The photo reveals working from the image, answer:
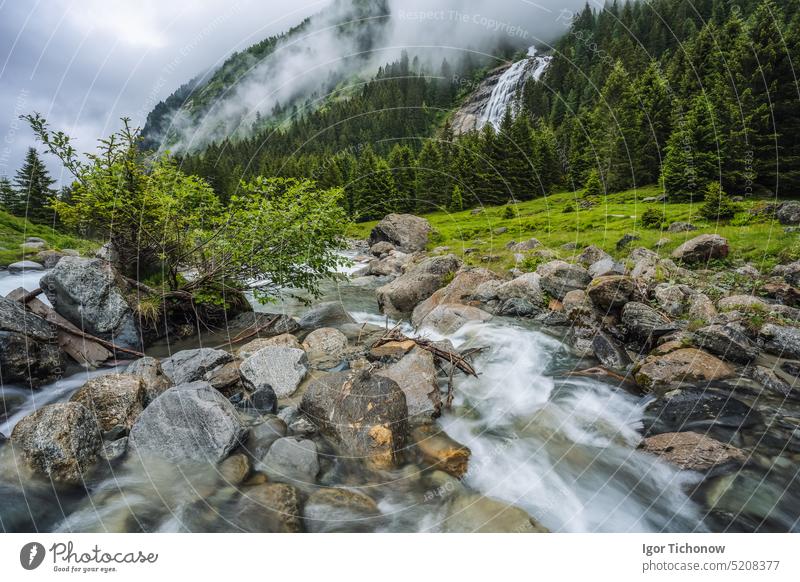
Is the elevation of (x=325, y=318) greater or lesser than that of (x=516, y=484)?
greater

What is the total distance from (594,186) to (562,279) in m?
34.4

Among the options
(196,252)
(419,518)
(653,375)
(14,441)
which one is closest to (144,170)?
(196,252)

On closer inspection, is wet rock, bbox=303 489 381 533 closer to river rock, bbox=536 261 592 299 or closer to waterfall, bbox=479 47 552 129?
river rock, bbox=536 261 592 299

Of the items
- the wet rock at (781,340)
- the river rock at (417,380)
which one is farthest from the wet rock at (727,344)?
the river rock at (417,380)

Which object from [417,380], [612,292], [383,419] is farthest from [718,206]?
[383,419]

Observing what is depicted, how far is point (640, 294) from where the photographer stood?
462 inches

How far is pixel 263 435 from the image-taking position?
5645 mm

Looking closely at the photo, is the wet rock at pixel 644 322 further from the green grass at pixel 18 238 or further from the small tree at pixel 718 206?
the green grass at pixel 18 238

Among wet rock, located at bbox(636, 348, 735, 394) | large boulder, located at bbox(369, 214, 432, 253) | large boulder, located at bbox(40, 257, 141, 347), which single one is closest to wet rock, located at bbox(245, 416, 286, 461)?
large boulder, located at bbox(40, 257, 141, 347)

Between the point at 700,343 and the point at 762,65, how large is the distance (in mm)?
30100

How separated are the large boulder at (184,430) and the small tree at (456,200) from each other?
52438mm

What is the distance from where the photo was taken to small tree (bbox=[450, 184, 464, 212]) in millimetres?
54156

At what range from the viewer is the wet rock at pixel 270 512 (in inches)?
165

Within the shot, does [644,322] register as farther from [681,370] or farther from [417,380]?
[417,380]
